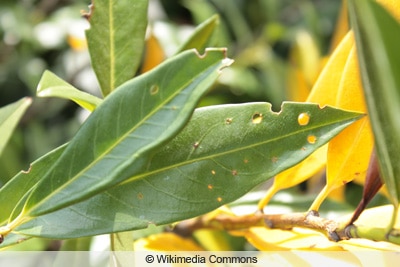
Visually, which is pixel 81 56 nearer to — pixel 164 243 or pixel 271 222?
pixel 164 243

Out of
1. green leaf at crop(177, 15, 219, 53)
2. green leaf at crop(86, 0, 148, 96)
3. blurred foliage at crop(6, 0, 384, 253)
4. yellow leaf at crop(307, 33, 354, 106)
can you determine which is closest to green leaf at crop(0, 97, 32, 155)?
green leaf at crop(86, 0, 148, 96)

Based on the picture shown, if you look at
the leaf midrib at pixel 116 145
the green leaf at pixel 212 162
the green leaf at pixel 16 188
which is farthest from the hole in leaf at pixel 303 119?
the green leaf at pixel 16 188

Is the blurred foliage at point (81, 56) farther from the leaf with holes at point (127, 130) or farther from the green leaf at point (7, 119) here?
the leaf with holes at point (127, 130)

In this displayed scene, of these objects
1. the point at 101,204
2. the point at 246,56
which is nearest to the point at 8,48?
the point at 246,56

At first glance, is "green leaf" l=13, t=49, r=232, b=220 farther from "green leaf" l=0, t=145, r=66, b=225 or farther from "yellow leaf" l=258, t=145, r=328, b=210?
"yellow leaf" l=258, t=145, r=328, b=210

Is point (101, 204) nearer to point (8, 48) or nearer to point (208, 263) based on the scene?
point (208, 263)
